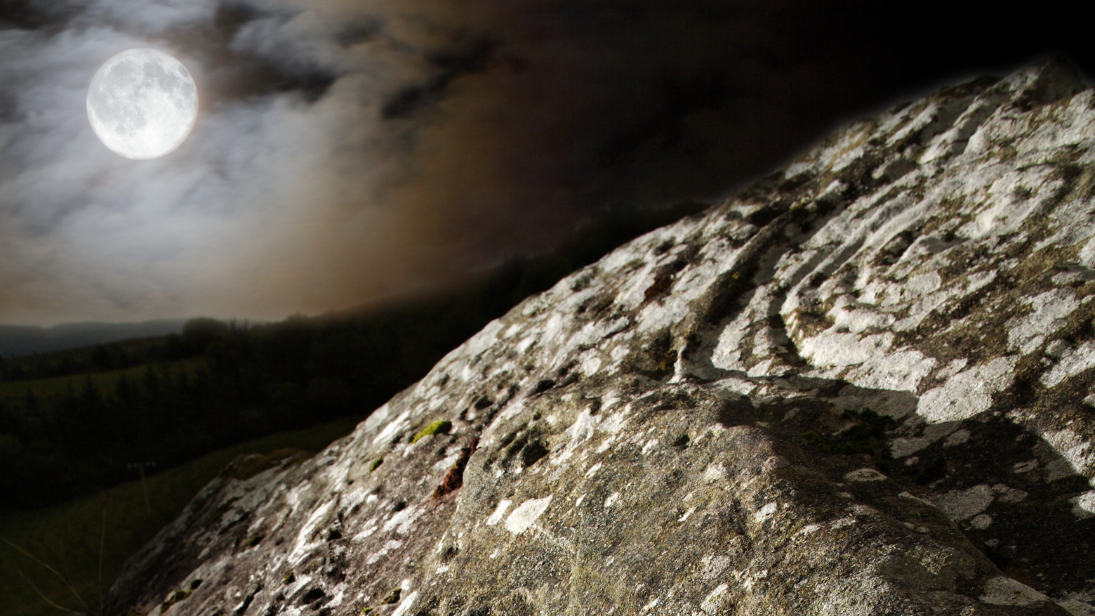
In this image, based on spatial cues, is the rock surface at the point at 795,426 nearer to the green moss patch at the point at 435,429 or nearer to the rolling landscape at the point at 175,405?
the green moss patch at the point at 435,429

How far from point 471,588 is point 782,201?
1214 centimetres

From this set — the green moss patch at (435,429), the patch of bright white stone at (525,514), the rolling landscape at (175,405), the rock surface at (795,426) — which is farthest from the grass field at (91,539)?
the patch of bright white stone at (525,514)

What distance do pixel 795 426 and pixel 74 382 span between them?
15029 centimetres

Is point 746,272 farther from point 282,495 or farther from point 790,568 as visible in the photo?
point 282,495

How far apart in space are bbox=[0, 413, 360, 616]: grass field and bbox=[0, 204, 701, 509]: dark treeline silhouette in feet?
78.7

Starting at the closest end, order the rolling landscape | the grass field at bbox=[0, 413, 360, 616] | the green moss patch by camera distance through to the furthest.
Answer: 1. the green moss patch
2. the grass field at bbox=[0, 413, 360, 616]
3. the rolling landscape

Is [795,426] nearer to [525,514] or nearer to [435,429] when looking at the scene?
[525,514]

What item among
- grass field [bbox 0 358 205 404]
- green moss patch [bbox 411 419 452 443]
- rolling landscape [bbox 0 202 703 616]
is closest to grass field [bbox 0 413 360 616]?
rolling landscape [bbox 0 202 703 616]

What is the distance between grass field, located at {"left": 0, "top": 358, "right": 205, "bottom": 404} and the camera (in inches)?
3942

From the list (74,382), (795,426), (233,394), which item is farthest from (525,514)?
(74,382)

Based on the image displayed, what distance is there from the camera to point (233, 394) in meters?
99.0

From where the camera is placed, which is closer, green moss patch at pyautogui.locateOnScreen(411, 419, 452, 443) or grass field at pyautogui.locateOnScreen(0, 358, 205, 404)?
green moss patch at pyautogui.locateOnScreen(411, 419, 452, 443)

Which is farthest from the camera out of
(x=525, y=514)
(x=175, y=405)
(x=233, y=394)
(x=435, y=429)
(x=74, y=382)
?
(x=74, y=382)

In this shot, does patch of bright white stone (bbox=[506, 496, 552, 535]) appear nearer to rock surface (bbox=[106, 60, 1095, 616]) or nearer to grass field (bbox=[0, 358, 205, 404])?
rock surface (bbox=[106, 60, 1095, 616])
